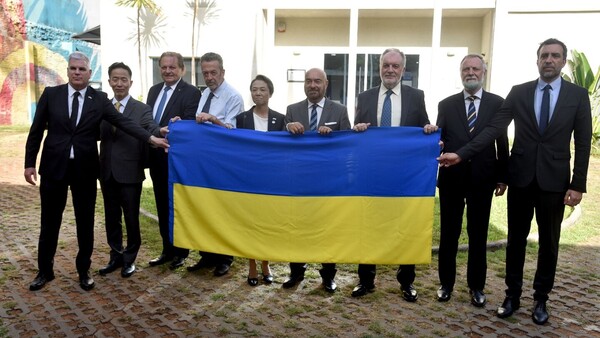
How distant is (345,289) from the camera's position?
4.61m

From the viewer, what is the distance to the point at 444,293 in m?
4.35

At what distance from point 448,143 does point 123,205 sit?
317cm

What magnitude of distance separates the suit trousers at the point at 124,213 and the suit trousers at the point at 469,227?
2.95 meters

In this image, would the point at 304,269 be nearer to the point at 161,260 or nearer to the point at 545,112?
the point at 161,260

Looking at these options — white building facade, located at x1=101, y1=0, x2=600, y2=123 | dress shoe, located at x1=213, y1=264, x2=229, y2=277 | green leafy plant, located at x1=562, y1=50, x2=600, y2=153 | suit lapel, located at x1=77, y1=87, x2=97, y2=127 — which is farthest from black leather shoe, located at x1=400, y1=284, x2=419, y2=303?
white building facade, located at x1=101, y1=0, x2=600, y2=123

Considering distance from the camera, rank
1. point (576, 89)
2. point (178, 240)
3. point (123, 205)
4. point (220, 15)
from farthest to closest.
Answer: point (220, 15), point (123, 205), point (178, 240), point (576, 89)

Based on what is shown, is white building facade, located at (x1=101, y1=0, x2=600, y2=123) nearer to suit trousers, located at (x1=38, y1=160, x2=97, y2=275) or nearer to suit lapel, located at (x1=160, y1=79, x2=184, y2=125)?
suit lapel, located at (x1=160, y1=79, x2=184, y2=125)

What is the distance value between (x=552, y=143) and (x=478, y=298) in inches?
57.3

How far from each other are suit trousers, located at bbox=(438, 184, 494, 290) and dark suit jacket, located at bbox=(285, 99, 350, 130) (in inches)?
41.5

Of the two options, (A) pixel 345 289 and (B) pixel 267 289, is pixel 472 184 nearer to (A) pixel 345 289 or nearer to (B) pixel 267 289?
(A) pixel 345 289

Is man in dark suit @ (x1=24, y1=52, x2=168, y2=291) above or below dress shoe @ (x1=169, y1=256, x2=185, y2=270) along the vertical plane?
above

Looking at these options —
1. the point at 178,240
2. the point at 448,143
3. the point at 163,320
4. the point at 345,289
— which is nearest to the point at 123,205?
the point at 178,240

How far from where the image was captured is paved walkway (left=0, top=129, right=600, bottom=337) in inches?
147

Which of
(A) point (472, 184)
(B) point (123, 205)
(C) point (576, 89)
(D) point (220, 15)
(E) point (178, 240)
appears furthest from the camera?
(D) point (220, 15)
